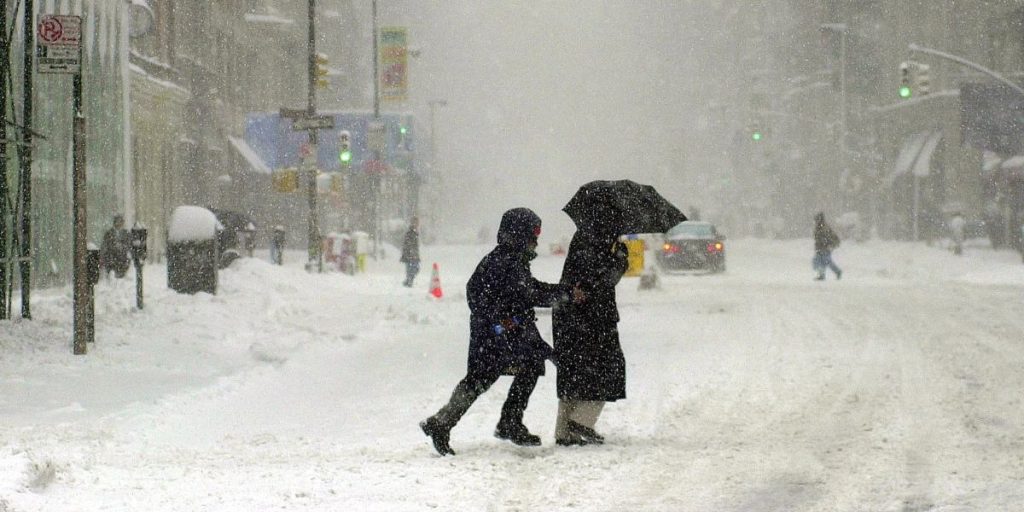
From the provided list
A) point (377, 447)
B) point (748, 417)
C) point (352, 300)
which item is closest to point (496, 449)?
point (377, 447)

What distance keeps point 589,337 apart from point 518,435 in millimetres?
786

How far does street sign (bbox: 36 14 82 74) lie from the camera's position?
1291cm

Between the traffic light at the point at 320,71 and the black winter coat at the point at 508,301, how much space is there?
21.9 meters

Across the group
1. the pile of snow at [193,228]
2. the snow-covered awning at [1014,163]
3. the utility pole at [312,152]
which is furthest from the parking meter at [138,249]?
the snow-covered awning at [1014,163]

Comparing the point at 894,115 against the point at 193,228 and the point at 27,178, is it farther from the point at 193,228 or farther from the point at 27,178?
the point at 27,178

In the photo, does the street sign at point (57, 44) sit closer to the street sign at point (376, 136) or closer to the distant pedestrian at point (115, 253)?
the distant pedestrian at point (115, 253)

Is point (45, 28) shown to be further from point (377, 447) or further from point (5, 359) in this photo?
point (377, 447)

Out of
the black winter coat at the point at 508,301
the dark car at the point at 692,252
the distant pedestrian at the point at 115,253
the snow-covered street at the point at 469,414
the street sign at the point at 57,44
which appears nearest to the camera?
the snow-covered street at the point at 469,414

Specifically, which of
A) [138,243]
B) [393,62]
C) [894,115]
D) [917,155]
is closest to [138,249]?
[138,243]

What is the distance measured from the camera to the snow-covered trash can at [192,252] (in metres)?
18.2

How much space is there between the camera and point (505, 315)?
7.76m

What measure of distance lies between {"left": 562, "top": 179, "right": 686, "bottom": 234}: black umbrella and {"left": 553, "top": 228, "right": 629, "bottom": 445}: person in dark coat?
0.23 feet

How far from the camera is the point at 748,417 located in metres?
9.85

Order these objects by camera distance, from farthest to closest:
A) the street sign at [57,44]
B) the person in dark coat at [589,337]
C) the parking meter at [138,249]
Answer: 1. the parking meter at [138,249]
2. the street sign at [57,44]
3. the person in dark coat at [589,337]
